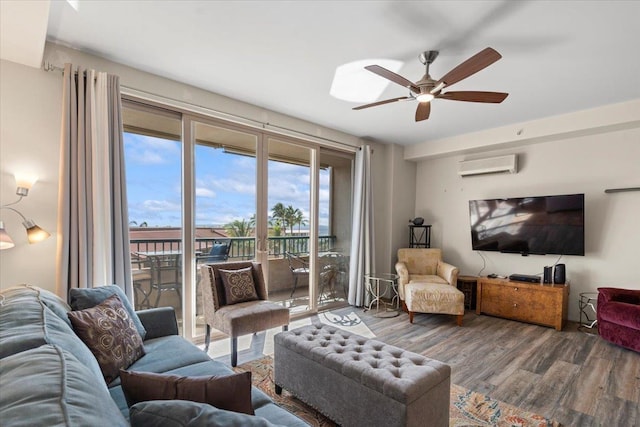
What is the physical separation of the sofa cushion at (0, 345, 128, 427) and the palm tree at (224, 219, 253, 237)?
2.85 metres

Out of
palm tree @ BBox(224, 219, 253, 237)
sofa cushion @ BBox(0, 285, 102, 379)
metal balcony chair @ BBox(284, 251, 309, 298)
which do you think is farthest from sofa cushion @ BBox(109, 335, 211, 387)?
metal balcony chair @ BBox(284, 251, 309, 298)

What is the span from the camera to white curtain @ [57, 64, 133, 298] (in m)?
2.37

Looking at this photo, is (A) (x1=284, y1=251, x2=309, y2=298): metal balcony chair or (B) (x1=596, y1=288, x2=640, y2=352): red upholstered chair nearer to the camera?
(B) (x1=596, y1=288, x2=640, y2=352): red upholstered chair

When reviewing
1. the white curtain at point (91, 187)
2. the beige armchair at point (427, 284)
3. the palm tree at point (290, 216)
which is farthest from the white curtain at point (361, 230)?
the white curtain at point (91, 187)

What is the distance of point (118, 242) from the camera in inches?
102

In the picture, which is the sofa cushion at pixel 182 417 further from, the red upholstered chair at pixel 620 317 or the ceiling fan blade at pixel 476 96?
the red upholstered chair at pixel 620 317

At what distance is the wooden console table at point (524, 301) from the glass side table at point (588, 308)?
0.18 meters

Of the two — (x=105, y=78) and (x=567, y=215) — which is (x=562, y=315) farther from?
(x=105, y=78)

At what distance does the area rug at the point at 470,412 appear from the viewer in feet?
6.69

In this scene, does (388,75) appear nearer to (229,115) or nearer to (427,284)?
(229,115)

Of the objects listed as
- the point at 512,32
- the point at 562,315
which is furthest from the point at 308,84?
the point at 562,315

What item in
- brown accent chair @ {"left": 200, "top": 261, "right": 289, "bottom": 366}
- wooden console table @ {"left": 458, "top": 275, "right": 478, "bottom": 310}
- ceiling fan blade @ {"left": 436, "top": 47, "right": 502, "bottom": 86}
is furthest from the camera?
wooden console table @ {"left": 458, "top": 275, "right": 478, "bottom": 310}

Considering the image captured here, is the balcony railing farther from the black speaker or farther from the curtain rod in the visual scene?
the black speaker

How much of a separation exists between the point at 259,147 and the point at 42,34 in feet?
6.97
